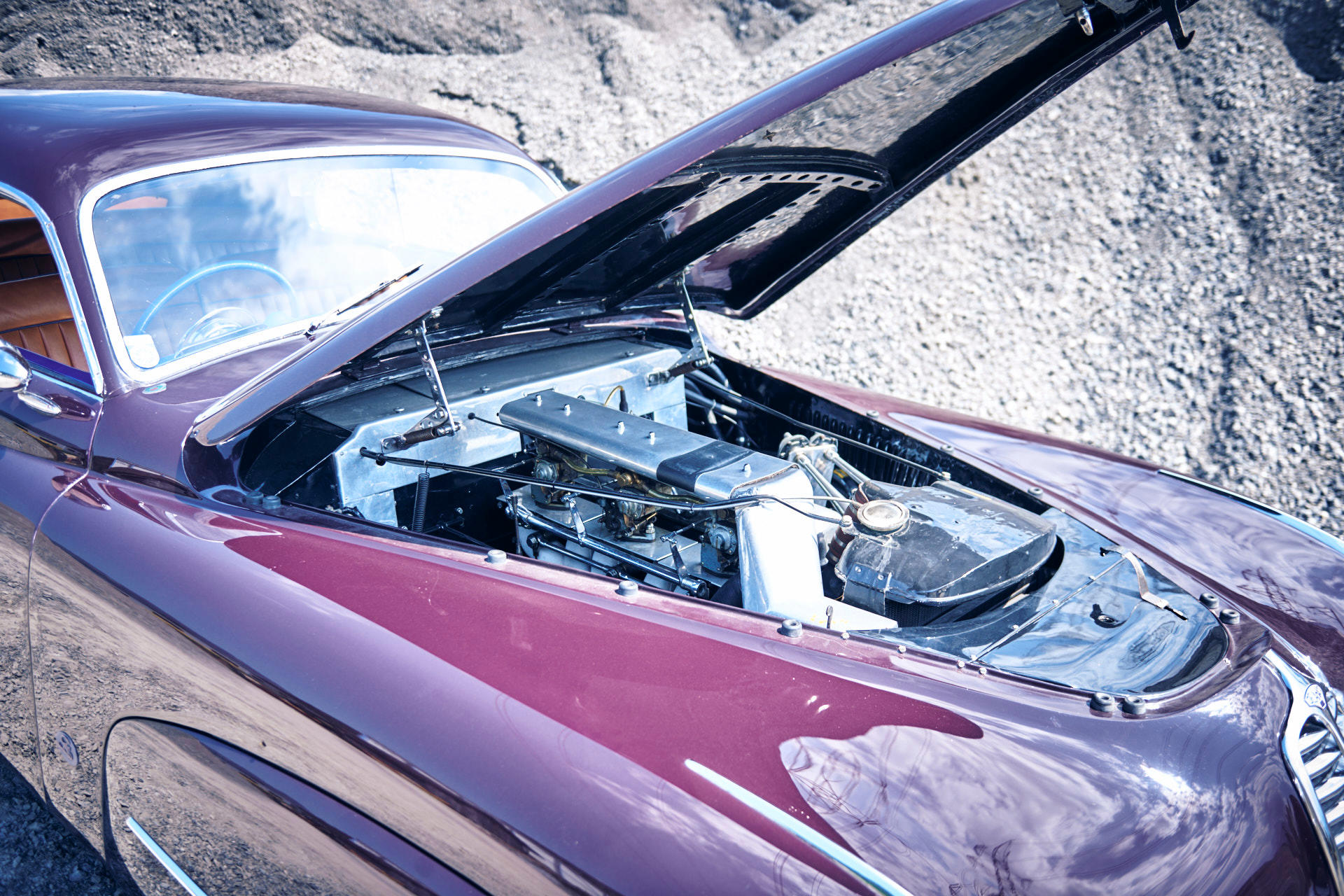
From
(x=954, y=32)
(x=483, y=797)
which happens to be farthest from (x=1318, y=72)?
(x=483, y=797)

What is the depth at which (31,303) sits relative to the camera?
8.73ft

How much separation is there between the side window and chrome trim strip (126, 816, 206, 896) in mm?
1757

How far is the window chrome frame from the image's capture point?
1.81 meters

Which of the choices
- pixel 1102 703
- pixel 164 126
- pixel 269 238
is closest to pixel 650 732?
pixel 1102 703

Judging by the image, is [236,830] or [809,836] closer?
[809,836]

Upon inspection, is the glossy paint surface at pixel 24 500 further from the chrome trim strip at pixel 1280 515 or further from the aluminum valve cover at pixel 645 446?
the chrome trim strip at pixel 1280 515

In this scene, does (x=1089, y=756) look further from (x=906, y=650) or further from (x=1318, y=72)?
(x=1318, y=72)

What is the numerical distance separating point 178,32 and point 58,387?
7.11 meters

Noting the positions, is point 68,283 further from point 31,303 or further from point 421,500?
point 31,303

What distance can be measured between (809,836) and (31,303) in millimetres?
2935

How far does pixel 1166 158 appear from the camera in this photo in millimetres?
5961

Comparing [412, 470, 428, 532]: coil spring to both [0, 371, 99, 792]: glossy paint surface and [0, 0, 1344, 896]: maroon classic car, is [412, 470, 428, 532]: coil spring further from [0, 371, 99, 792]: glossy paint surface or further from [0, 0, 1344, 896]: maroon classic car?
[0, 371, 99, 792]: glossy paint surface

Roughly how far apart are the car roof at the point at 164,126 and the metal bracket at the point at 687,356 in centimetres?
92

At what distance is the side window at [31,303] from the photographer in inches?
103
